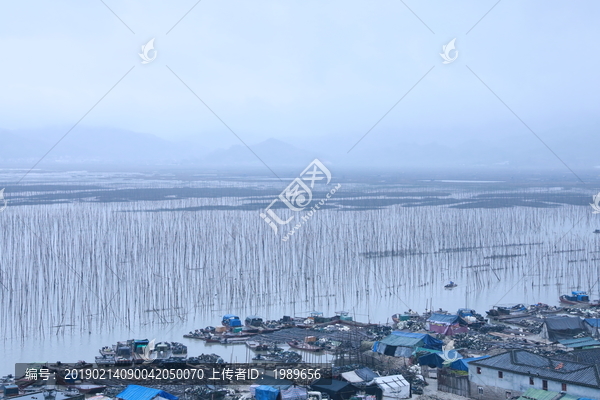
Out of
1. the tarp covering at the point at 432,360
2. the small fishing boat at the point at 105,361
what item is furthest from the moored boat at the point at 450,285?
the small fishing boat at the point at 105,361

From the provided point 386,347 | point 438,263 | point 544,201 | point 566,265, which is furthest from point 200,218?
point 544,201

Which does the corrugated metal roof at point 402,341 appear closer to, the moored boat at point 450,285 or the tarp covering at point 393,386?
the tarp covering at point 393,386

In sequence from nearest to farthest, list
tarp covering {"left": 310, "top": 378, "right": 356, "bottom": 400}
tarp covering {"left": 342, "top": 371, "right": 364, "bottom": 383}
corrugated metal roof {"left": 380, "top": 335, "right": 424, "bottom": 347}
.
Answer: tarp covering {"left": 310, "top": 378, "right": 356, "bottom": 400}, tarp covering {"left": 342, "top": 371, "right": 364, "bottom": 383}, corrugated metal roof {"left": 380, "top": 335, "right": 424, "bottom": 347}

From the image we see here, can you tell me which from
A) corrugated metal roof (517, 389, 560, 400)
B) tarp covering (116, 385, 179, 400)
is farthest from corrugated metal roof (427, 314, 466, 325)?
tarp covering (116, 385, 179, 400)

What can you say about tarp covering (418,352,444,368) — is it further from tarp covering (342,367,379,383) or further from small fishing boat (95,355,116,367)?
small fishing boat (95,355,116,367)

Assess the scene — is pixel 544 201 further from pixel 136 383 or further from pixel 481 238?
pixel 136 383

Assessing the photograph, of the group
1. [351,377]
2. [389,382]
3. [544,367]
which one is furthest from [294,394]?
[544,367]
